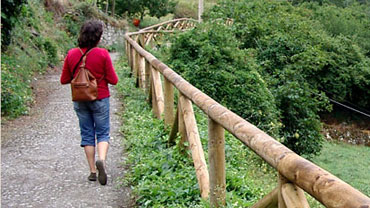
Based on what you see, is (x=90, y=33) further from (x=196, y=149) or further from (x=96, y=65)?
(x=196, y=149)

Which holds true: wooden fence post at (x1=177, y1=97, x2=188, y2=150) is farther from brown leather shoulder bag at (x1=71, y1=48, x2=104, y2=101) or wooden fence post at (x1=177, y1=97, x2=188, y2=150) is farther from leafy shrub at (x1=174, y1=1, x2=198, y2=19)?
leafy shrub at (x1=174, y1=1, x2=198, y2=19)

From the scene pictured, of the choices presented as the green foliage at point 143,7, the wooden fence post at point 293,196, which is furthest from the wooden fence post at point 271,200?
the green foliage at point 143,7

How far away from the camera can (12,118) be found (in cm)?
825

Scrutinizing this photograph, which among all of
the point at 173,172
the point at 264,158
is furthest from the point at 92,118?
the point at 264,158

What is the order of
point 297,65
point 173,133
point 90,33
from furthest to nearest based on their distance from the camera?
1. point 297,65
2. point 173,133
3. point 90,33

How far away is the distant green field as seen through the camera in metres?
17.4

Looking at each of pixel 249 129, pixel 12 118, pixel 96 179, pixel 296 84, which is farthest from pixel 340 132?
pixel 249 129

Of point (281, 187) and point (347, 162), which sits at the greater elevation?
point (281, 187)

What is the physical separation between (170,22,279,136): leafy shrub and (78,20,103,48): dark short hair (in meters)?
5.71

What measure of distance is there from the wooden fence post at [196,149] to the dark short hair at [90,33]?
103cm

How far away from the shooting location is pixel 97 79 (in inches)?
189

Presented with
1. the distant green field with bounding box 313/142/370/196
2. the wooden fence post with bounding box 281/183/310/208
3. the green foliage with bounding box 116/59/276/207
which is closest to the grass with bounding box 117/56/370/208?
the green foliage with bounding box 116/59/276/207

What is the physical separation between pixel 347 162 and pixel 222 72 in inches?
438

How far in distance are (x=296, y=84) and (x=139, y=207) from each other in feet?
39.7
